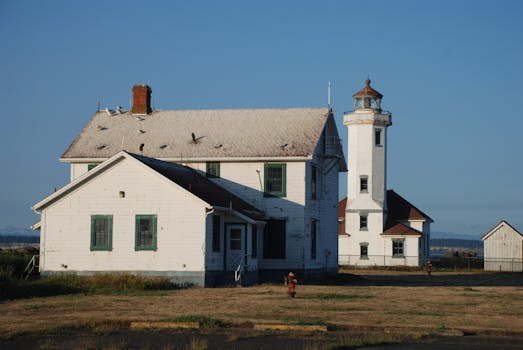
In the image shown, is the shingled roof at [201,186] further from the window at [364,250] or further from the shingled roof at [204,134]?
the window at [364,250]

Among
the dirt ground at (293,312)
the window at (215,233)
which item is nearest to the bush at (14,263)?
the dirt ground at (293,312)

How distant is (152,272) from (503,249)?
3890 cm

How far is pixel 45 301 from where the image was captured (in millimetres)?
24297

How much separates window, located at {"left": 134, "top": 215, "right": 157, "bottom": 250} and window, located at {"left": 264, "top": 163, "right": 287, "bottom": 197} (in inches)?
301

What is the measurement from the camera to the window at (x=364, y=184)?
63094 mm

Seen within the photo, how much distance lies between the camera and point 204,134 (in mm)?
40906

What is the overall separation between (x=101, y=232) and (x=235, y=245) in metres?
5.16

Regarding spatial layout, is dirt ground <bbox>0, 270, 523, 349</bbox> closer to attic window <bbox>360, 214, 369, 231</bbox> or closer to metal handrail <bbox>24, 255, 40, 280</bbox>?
metal handrail <bbox>24, 255, 40, 280</bbox>

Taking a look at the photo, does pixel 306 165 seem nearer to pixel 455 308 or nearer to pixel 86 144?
pixel 86 144

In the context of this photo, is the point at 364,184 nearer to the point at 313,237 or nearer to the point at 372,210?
the point at 372,210

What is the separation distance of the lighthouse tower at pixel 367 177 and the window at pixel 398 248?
2.59 feet

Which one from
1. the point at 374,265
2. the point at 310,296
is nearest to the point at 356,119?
the point at 374,265

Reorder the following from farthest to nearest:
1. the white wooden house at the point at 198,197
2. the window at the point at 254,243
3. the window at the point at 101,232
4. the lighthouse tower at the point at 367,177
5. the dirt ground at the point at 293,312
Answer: the lighthouse tower at the point at 367,177
the window at the point at 254,243
the window at the point at 101,232
the white wooden house at the point at 198,197
the dirt ground at the point at 293,312

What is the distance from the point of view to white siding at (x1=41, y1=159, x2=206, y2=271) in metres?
31.9
